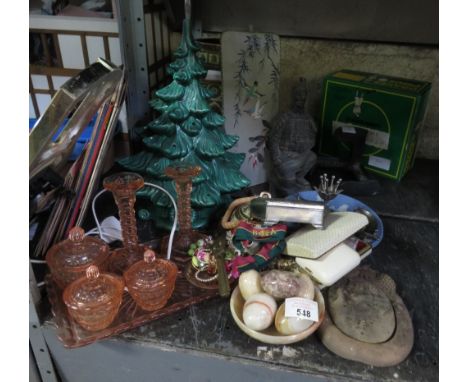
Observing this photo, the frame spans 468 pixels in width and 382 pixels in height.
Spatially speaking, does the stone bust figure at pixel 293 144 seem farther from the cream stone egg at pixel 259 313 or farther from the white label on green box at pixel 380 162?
the cream stone egg at pixel 259 313

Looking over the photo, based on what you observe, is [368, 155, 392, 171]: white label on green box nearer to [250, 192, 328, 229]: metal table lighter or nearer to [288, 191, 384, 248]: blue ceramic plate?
[288, 191, 384, 248]: blue ceramic plate

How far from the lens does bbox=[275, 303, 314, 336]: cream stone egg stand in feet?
1.81

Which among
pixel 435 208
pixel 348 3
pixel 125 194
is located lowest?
pixel 435 208

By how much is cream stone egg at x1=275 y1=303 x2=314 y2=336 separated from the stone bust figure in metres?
0.36

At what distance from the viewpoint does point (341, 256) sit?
66cm

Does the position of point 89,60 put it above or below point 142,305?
above

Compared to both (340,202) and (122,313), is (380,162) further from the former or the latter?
(122,313)

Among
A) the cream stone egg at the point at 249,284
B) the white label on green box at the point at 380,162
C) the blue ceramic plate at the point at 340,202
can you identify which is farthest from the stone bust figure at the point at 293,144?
the cream stone egg at the point at 249,284

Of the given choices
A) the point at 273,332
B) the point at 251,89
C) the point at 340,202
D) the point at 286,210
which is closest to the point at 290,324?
the point at 273,332

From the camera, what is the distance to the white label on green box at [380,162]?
972mm

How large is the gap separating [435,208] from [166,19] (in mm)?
751

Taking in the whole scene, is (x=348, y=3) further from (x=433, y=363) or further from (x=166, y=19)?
(x=433, y=363)

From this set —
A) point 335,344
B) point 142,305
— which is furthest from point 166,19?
point 335,344

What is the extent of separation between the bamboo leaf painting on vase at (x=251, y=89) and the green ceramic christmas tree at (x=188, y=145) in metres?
0.15
